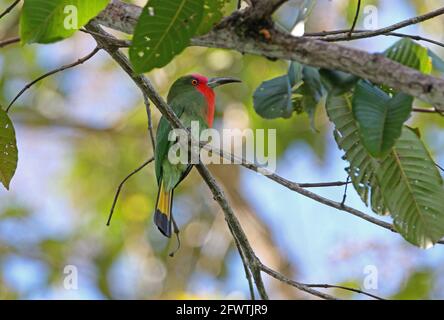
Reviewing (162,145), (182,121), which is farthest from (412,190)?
(182,121)

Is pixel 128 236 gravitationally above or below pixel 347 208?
below

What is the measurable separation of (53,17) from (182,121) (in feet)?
6.92

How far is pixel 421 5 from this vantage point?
7047 mm

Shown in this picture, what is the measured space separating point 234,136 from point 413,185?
387 centimetres

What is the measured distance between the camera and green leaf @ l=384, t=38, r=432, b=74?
5.84ft

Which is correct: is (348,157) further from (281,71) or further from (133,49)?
A: (281,71)

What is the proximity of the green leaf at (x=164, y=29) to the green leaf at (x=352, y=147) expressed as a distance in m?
0.60

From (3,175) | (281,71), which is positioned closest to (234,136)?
(281,71)

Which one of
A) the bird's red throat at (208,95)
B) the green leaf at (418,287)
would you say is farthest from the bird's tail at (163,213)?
the green leaf at (418,287)

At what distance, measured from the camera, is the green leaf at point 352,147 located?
89.2 inches

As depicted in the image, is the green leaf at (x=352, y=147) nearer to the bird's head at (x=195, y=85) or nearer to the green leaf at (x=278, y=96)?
the green leaf at (x=278, y=96)

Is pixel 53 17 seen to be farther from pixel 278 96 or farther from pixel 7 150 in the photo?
pixel 7 150

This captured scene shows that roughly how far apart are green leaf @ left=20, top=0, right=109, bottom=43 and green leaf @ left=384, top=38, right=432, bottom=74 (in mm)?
768

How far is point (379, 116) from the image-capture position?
182cm
